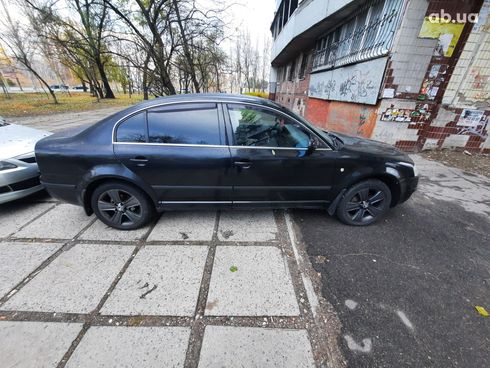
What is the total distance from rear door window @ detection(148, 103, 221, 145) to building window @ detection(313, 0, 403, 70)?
5674 mm

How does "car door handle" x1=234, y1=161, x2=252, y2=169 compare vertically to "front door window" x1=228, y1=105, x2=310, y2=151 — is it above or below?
below

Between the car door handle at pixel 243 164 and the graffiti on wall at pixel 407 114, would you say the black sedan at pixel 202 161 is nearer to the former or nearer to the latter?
the car door handle at pixel 243 164

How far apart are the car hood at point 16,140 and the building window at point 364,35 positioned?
25.8ft

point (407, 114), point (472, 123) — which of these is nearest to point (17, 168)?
point (407, 114)

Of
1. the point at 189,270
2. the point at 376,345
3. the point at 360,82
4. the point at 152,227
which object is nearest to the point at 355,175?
the point at 376,345

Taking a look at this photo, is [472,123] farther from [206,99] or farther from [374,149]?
[206,99]

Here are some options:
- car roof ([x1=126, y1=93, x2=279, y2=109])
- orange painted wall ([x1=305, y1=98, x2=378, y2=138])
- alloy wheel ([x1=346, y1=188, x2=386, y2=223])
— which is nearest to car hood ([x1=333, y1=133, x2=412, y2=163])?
alloy wheel ([x1=346, y1=188, x2=386, y2=223])

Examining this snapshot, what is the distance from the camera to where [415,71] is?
18.0 ft

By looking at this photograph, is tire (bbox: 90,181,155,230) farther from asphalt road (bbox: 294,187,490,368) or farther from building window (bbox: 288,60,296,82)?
building window (bbox: 288,60,296,82)

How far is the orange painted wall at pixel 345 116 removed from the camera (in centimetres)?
633

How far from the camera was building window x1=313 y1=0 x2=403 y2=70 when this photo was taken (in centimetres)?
559

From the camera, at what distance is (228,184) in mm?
2705

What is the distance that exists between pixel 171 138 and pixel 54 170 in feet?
4.98

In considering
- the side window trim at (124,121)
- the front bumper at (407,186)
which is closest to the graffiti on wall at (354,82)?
the front bumper at (407,186)
